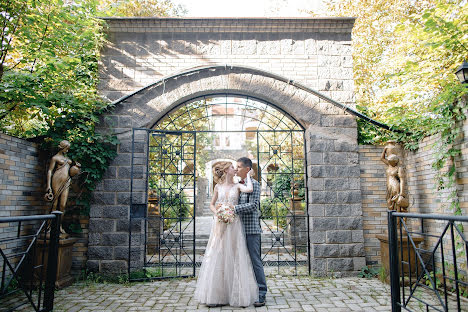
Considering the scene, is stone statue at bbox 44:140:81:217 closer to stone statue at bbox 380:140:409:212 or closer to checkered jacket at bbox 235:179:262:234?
checkered jacket at bbox 235:179:262:234

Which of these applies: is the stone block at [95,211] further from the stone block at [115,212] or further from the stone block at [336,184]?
the stone block at [336,184]

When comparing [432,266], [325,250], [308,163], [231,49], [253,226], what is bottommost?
[325,250]

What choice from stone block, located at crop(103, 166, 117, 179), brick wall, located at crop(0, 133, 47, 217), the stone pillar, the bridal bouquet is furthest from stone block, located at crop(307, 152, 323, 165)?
brick wall, located at crop(0, 133, 47, 217)

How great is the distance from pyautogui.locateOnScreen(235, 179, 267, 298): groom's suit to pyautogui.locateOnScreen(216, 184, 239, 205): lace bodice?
7 cm

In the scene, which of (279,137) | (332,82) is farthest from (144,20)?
(279,137)

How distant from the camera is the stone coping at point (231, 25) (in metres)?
5.71

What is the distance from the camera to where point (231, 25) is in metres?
5.80

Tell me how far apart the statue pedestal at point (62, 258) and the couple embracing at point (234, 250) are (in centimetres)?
222

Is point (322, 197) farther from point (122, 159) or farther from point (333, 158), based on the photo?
point (122, 159)

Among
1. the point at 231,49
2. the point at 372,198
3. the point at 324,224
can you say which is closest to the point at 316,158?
the point at 324,224

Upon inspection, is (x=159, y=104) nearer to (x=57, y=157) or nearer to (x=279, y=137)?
(x=57, y=157)

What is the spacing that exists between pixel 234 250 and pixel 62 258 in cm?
277

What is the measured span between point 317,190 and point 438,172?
72.0 inches

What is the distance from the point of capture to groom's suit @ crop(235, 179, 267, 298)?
389 centimetres
